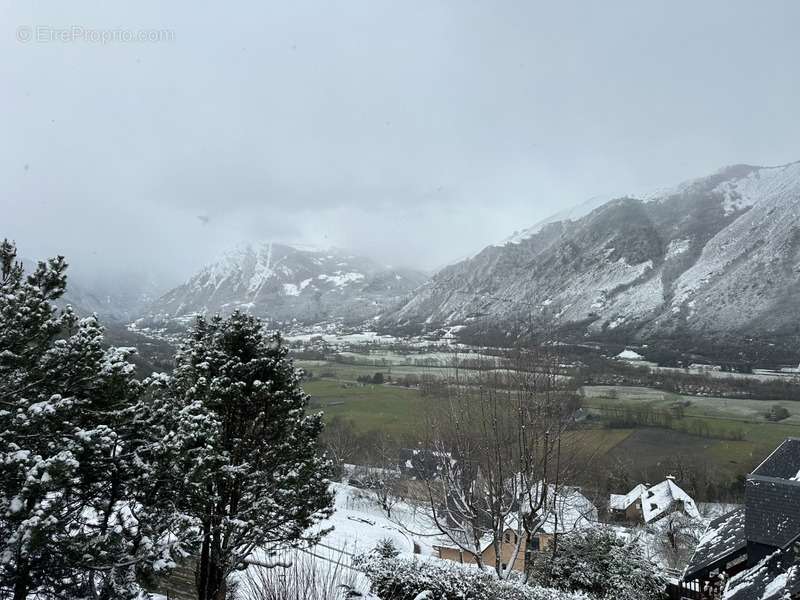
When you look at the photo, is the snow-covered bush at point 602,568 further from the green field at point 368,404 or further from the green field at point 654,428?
the green field at point 368,404

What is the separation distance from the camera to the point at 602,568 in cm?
1221

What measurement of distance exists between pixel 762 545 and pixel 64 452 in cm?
1758

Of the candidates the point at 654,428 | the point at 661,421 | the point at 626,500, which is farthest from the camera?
the point at 661,421

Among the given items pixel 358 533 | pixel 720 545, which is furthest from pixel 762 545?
pixel 358 533

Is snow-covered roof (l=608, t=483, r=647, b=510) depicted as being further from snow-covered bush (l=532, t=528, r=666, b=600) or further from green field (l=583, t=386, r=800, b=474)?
snow-covered bush (l=532, t=528, r=666, b=600)

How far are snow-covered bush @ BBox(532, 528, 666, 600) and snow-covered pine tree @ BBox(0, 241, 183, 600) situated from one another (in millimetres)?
9714

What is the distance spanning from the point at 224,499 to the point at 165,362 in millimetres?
48824

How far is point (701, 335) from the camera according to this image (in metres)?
120

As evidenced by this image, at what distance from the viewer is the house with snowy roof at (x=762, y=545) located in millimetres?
12750

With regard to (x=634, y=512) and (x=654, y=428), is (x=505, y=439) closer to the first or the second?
(x=634, y=512)

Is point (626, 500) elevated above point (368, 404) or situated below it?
below

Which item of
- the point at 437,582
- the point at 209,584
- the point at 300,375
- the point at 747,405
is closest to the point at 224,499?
the point at 209,584

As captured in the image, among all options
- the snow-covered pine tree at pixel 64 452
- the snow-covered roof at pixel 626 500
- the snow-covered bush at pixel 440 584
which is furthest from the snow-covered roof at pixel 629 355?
the snow-covered pine tree at pixel 64 452

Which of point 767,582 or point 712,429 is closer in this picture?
point 767,582
